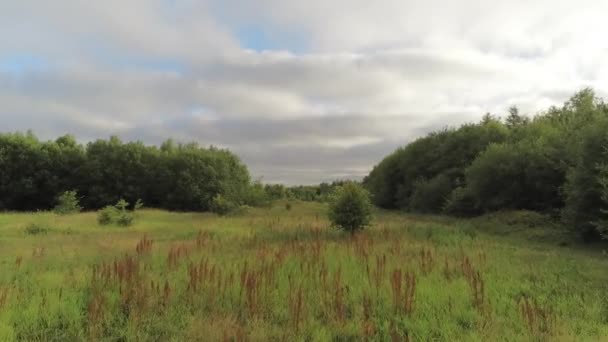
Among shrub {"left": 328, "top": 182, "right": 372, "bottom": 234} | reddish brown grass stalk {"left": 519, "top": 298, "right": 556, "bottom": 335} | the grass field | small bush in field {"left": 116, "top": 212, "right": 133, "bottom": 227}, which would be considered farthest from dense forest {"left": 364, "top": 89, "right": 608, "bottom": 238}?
small bush in field {"left": 116, "top": 212, "right": 133, "bottom": 227}

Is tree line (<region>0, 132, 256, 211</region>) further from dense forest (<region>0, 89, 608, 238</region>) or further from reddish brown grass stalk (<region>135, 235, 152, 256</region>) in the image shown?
reddish brown grass stalk (<region>135, 235, 152, 256</region>)

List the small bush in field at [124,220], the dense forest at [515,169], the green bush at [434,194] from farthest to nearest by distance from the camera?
the green bush at [434,194], the small bush in field at [124,220], the dense forest at [515,169]

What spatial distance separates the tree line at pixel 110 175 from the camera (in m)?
48.8

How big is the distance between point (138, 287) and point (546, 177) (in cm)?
2807

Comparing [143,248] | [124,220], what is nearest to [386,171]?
[124,220]

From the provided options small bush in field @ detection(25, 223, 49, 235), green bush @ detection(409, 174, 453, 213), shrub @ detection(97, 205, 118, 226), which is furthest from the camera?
green bush @ detection(409, 174, 453, 213)

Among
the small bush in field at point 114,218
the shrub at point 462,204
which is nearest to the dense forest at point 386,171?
the shrub at point 462,204

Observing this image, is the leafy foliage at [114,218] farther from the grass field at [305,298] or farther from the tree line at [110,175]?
the tree line at [110,175]

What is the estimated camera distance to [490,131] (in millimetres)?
42281

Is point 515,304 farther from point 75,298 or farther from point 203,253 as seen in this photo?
point 203,253

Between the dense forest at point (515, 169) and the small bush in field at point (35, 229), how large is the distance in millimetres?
23978

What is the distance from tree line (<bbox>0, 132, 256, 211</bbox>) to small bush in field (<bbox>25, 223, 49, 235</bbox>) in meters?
26.7

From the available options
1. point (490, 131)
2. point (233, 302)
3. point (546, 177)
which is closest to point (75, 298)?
point (233, 302)

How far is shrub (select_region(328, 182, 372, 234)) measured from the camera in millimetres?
17141
